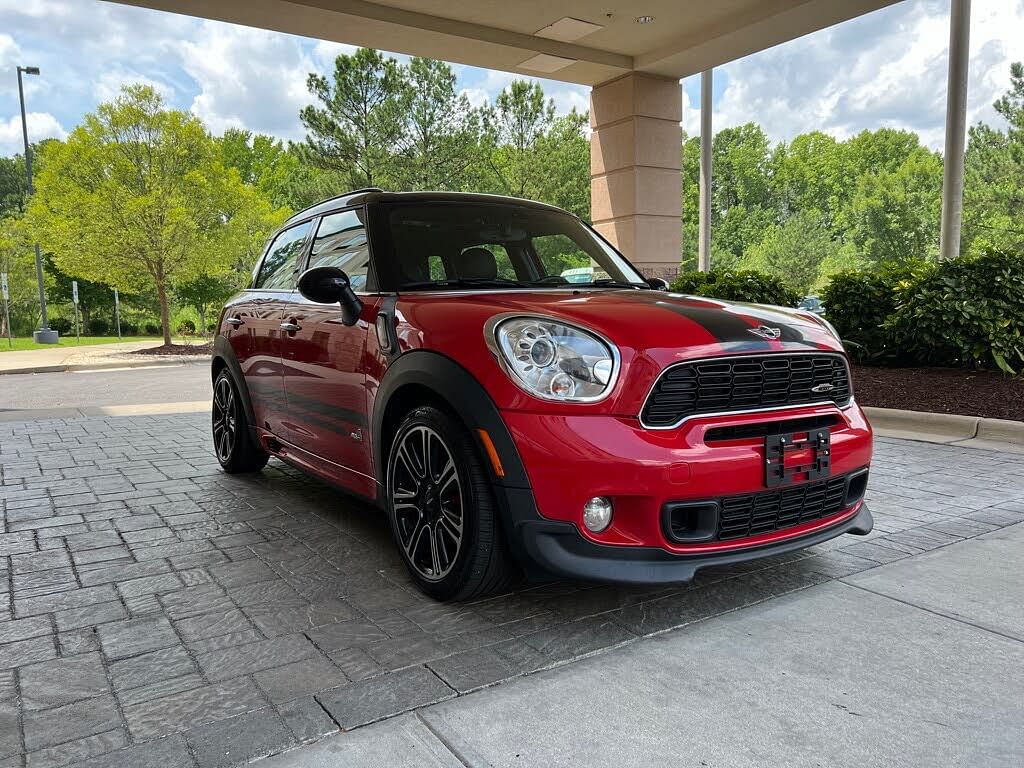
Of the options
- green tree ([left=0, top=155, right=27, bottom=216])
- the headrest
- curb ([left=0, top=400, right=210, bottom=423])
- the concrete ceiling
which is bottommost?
curb ([left=0, top=400, right=210, bottom=423])

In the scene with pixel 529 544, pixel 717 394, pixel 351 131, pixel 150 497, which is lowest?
pixel 150 497

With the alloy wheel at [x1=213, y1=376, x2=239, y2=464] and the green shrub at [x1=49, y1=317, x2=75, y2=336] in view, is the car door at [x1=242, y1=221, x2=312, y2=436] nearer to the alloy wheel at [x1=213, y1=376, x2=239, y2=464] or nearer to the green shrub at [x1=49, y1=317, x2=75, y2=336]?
the alloy wheel at [x1=213, y1=376, x2=239, y2=464]

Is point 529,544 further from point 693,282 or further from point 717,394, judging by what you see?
point 693,282

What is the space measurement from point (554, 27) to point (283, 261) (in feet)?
21.7

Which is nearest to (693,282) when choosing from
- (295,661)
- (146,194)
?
(295,661)

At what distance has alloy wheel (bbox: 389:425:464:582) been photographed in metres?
2.75

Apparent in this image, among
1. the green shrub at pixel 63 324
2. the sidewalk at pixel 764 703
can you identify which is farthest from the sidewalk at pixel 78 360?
the sidewalk at pixel 764 703

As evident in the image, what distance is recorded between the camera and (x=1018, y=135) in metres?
36.8

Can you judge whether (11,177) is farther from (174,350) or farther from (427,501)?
(427,501)

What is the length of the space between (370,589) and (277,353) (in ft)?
5.34

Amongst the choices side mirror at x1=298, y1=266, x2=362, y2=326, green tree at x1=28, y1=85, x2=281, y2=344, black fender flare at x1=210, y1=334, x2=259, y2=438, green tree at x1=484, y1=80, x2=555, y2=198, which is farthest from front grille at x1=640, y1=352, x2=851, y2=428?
green tree at x1=484, y1=80, x2=555, y2=198

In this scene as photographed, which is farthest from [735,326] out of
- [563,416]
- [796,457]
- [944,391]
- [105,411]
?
[105,411]

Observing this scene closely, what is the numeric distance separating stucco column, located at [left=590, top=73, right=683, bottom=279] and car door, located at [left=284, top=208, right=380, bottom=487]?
7.81 metres

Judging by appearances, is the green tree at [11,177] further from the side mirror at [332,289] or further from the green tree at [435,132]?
the side mirror at [332,289]
